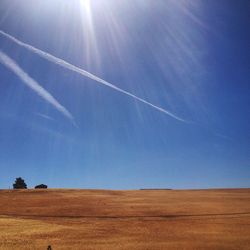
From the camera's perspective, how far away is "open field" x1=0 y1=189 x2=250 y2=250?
2103cm

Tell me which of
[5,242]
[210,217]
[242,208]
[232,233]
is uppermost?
[242,208]

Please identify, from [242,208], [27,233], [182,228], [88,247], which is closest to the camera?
[88,247]

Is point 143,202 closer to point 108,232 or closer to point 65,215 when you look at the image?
point 65,215

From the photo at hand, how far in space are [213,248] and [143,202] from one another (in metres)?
23.7

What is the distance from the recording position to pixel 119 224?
28.6 metres

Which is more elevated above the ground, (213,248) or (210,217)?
(210,217)

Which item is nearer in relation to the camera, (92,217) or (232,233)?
(232,233)

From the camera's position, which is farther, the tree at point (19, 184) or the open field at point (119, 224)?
A: the tree at point (19, 184)

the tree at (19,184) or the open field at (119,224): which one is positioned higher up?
the tree at (19,184)

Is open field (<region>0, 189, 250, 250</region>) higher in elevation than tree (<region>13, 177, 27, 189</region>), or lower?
lower

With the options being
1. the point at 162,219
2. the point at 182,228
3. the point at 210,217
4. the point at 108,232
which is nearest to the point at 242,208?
the point at 210,217

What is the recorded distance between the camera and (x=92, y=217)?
3334 cm

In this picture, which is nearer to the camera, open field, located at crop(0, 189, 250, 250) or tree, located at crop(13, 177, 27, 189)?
open field, located at crop(0, 189, 250, 250)

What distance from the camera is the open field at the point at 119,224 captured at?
21031 mm
